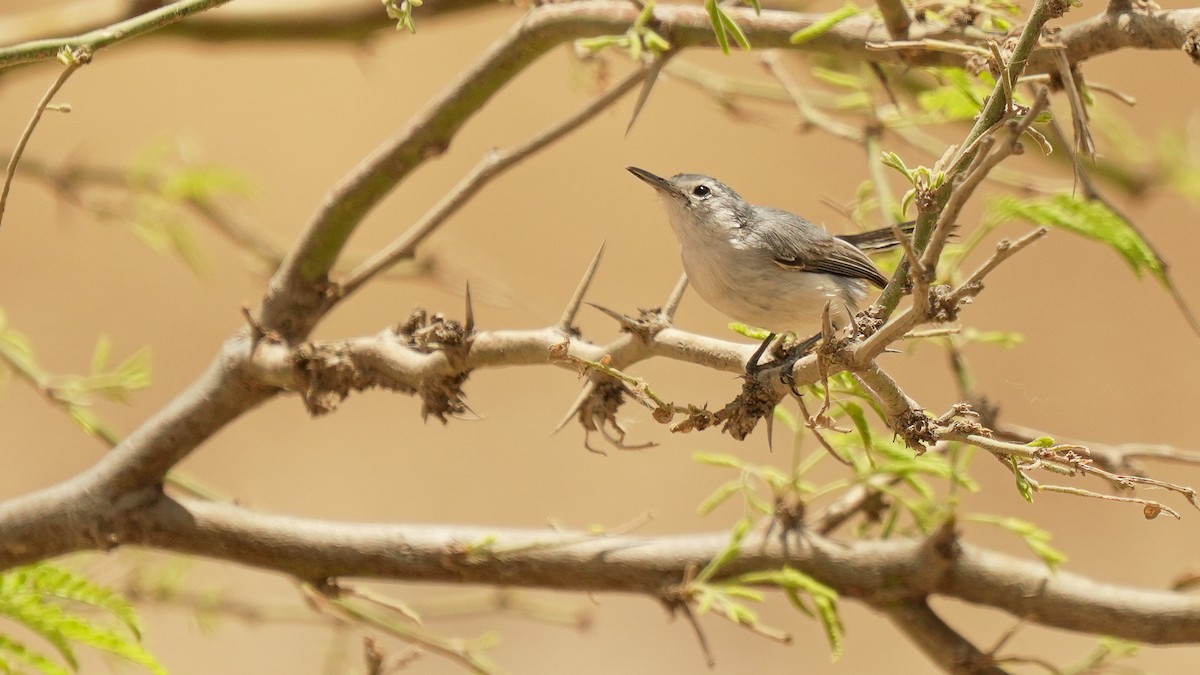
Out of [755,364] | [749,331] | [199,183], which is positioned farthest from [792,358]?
[199,183]

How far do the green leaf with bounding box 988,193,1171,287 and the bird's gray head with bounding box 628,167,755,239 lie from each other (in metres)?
0.31

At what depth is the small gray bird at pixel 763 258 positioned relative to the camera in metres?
1.12

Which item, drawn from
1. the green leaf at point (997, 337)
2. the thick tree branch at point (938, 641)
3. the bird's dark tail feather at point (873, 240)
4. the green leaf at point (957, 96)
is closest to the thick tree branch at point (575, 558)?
the thick tree branch at point (938, 641)

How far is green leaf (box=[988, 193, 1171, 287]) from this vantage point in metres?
1.07

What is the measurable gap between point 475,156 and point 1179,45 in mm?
2925

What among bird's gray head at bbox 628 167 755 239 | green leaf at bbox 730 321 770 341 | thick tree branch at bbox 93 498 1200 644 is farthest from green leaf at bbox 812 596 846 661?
bird's gray head at bbox 628 167 755 239

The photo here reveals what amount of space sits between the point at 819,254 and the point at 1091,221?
0.29 m

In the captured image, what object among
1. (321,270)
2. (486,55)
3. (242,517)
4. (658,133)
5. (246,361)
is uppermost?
(658,133)

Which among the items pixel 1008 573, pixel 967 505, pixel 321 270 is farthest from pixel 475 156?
pixel 1008 573

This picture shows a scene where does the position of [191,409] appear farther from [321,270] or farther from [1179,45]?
[1179,45]

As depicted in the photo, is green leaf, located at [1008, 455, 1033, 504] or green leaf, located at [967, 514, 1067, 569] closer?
green leaf, located at [1008, 455, 1033, 504]

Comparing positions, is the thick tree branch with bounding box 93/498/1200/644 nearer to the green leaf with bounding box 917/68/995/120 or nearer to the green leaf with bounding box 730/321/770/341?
the green leaf with bounding box 730/321/770/341

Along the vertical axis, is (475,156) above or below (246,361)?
Result: above

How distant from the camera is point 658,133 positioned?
308 centimetres
